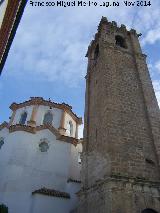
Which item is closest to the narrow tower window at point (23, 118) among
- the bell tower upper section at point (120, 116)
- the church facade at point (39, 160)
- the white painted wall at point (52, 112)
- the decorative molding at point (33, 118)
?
the church facade at point (39, 160)

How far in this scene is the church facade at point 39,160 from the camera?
661 inches

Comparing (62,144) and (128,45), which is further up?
(128,45)

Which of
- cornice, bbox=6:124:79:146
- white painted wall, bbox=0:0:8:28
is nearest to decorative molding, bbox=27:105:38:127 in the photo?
cornice, bbox=6:124:79:146

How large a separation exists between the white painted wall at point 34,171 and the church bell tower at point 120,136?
4.00 metres

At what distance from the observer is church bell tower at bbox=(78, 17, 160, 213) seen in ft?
37.3

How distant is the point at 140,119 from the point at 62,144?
880 centimetres

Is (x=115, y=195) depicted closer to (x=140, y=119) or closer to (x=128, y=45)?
(x=140, y=119)

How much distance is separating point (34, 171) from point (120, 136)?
28.9 ft

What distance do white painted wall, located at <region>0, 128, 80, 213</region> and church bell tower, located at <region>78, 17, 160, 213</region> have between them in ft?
13.1

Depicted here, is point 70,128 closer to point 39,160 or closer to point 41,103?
point 41,103

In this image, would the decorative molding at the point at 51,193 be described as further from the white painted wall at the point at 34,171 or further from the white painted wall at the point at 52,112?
the white painted wall at the point at 52,112

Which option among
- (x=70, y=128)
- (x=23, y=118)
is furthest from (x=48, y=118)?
(x=70, y=128)

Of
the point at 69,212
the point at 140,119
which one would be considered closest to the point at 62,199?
the point at 69,212

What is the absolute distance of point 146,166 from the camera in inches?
507
